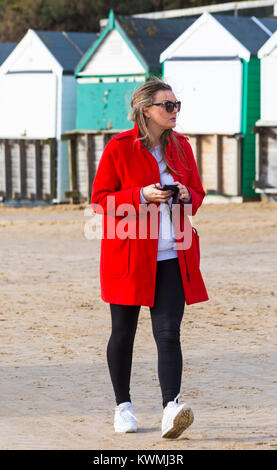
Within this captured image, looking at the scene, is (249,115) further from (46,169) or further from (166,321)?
(166,321)

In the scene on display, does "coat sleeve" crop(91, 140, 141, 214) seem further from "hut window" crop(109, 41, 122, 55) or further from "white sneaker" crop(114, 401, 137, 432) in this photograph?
"hut window" crop(109, 41, 122, 55)

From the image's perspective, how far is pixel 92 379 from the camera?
6.91m

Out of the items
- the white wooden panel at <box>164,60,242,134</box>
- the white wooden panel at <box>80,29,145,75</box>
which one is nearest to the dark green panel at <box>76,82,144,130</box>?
the white wooden panel at <box>80,29,145,75</box>

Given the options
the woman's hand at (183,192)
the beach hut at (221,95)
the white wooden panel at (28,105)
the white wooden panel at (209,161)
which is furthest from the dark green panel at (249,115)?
the woman's hand at (183,192)

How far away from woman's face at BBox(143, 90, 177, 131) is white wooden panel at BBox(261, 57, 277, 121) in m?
15.5

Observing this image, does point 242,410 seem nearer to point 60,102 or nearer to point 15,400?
point 15,400

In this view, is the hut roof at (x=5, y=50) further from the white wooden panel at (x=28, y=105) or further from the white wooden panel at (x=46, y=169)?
the white wooden panel at (x=46, y=169)

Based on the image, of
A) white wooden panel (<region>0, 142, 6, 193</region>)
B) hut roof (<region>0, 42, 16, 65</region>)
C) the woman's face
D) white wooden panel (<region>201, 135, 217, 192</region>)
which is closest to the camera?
the woman's face

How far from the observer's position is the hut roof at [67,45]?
79.2ft

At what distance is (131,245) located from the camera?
524 cm

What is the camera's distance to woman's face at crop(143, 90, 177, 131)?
17.5 feet

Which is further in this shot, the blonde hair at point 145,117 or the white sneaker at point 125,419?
the white sneaker at point 125,419

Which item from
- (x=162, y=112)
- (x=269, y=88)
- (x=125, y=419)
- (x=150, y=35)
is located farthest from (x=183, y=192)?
(x=150, y=35)

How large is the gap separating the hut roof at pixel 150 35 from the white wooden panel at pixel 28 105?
Answer: 87.9 inches
